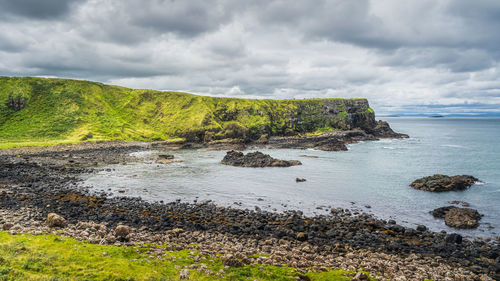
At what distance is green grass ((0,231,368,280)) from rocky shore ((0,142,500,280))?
4.26 ft

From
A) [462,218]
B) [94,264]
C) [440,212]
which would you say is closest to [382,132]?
[440,212]

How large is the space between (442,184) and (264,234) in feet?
120

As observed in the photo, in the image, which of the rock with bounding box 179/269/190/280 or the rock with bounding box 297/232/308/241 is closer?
the rock with bounding box 179/269/190/280

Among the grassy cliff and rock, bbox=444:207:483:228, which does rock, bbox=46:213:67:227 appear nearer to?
rock, bbox=444:207:483:228

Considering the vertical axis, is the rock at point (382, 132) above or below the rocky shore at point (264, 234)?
above

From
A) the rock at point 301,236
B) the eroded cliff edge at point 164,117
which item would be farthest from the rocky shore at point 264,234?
the eroded cliff edge at point 164,117

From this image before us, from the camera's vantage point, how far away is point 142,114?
150250 millimetres

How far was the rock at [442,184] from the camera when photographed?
44.5 meters

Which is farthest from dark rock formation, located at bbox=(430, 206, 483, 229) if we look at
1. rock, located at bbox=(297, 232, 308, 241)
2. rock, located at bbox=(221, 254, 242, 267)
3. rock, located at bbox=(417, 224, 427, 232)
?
rock, located at bbox=(221, 254, 242, 267)

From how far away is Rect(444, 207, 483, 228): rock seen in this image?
96.3ft

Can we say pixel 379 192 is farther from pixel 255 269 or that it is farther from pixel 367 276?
pixel 255 269

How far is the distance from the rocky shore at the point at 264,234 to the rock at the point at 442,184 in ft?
65.3

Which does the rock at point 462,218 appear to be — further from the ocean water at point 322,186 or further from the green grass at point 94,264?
the green grass at point 94,264

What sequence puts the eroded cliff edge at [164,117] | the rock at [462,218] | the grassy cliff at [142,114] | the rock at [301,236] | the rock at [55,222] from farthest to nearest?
the grassy cliff at [142,114] → the eroded cliff edge at [164,117] → the rock at [462,218] → the rock at [301,236] → the rock at [55,222]
